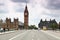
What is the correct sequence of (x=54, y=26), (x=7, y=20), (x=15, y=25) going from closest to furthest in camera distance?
(x=54, y=26) → (x=7, y=20) → (x=15, y=25)

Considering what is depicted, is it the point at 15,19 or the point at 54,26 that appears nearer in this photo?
the point at 54,26

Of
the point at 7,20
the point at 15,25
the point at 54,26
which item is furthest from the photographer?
the point at 15,25

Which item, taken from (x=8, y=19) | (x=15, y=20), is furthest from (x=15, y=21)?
(x=8, y=19)

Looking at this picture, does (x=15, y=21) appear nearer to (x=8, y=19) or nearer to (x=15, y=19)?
(x=15, y=19)

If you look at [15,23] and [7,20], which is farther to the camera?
[15,23]

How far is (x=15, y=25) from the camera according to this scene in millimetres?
178625

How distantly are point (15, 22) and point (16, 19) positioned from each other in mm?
3976

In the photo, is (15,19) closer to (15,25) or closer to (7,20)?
(15,25)

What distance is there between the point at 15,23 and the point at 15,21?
2629 millimetres

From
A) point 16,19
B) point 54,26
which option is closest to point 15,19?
point 16,19

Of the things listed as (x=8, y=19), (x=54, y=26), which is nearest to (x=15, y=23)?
(x=8, y=19)

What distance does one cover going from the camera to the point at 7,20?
166 metres

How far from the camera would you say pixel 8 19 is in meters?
168

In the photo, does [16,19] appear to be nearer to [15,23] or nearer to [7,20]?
[15,23]
